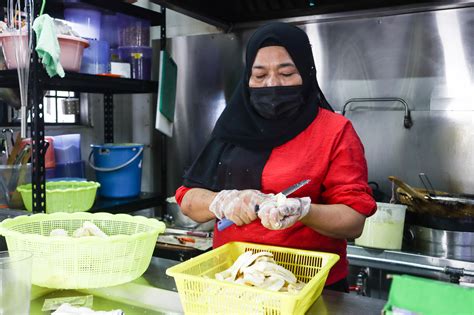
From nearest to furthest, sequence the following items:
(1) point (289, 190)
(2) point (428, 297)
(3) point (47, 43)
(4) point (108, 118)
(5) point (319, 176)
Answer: (2) point (428, 297) < (1) point (289, 190) < (5) point (319, 176) < (3) point (47, 43) < (4) point (108, 118)

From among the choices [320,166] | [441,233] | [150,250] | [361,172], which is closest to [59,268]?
[150,250]

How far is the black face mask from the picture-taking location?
1.49m

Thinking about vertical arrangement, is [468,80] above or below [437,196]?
above

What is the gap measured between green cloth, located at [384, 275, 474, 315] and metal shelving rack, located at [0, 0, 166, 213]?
1.91m

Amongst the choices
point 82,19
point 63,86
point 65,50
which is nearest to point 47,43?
point 65,50

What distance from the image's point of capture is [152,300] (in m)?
1.22

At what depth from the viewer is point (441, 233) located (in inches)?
88.4

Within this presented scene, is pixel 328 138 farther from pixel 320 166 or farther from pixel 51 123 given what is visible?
pixel 51 123

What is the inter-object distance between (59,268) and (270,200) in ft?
1.87

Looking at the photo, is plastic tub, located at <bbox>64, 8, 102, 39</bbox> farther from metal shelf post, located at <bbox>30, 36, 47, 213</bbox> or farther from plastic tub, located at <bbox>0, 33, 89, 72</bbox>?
metal shelf post, located at <bbox>30, 36, 47, 213</bbox>

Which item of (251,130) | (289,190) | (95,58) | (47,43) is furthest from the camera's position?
(95,58)

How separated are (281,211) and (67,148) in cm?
226

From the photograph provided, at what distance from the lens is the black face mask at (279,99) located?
1.49 metres

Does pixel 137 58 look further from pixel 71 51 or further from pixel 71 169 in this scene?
pixel 71 169
